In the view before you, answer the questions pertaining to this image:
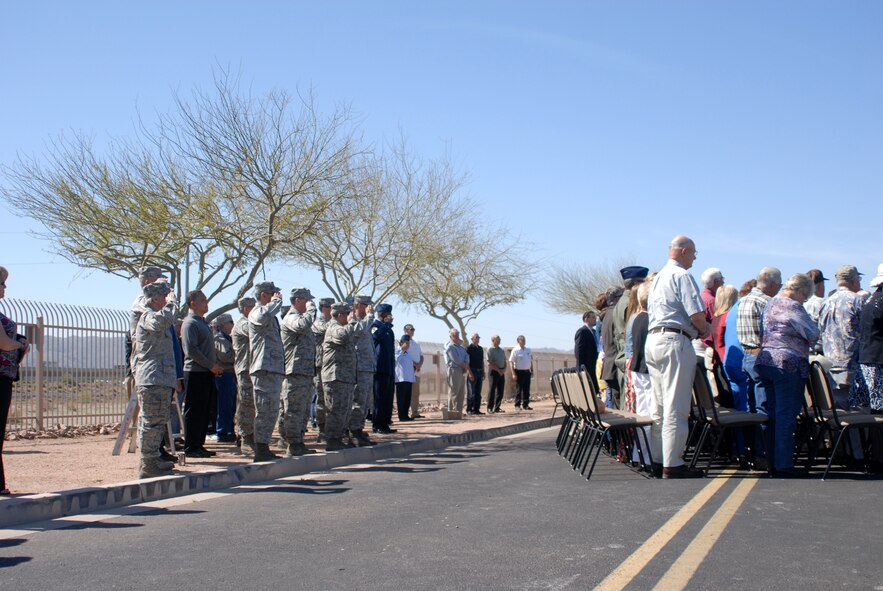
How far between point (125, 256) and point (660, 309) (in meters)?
11.0

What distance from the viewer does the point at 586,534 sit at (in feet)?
19.1

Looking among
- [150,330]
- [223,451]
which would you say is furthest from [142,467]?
[223,451]

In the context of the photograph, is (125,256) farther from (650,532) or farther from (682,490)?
(650,532)

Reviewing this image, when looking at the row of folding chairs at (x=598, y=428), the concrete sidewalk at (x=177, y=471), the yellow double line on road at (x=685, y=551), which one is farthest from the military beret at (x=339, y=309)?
the yellow double line on road at (x=685, y=551)

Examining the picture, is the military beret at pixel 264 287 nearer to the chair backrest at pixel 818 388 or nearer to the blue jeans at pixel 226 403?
the blue jeans at pixel 226 403

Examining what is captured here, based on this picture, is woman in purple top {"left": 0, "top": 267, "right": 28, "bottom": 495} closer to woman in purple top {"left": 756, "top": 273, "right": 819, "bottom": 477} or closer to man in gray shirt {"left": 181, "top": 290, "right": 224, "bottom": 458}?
man in gray shirt {"left": 181, "top": 290, "right": 224, "bottom": 458}

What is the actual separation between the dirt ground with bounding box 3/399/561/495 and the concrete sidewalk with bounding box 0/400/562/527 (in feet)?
0.04

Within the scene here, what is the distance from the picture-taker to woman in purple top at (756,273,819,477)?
8641 mm

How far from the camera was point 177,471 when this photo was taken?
9.72m

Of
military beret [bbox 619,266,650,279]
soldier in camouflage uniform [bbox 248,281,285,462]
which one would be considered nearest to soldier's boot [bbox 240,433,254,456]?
soldier in camouflage uniform [bbox 248,281,285,462]

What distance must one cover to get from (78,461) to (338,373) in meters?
3.34

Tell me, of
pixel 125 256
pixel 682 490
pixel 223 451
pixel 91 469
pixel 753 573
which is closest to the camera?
pixel 753 573

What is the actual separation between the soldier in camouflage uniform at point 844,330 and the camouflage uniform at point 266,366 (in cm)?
606

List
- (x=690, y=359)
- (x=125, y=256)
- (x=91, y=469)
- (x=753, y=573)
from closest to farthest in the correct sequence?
1. (x=753, y=573)
2. (x=690, y=359)
3. (x=91, y=469)
4. (x=125, y=256)
